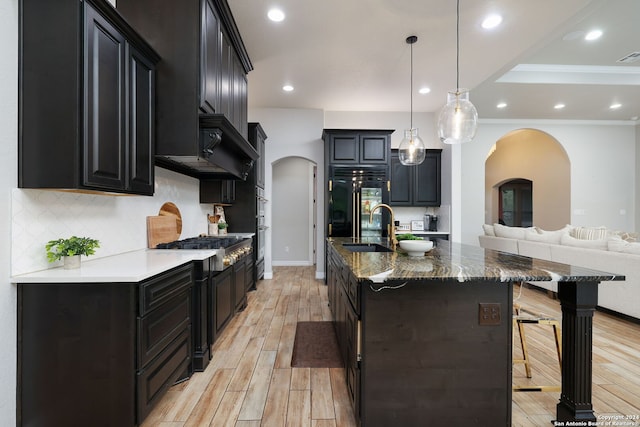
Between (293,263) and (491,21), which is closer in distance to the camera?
(491,21)

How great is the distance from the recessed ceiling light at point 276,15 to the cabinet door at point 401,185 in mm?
3607

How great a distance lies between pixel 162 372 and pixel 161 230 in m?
1.35

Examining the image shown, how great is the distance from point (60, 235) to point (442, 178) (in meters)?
5.78

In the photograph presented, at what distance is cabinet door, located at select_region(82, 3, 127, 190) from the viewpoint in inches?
61.1

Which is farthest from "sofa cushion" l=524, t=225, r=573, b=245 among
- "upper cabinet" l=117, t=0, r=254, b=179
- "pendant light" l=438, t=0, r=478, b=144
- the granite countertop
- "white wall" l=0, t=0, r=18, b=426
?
"white wall" l=0, t=0, r=18, b=426

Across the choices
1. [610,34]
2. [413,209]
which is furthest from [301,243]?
[610,34]

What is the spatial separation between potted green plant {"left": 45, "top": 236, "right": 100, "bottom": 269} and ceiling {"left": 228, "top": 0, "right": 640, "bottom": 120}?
7.91 ft

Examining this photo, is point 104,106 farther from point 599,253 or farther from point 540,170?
point 540,170

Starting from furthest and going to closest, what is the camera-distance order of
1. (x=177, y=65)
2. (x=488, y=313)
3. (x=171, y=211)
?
(x=171, y=211) → (x=177, y=65) → (x=488, y=313)

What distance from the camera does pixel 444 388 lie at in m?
1.58

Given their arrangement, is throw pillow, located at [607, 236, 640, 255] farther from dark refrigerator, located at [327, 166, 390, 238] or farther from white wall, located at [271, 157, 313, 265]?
white wall, located at [271, 157, 313, 265]

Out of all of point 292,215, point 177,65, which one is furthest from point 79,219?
point 292,215

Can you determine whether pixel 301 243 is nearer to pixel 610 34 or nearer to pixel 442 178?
pixel 442 178

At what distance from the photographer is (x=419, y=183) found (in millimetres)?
5973
